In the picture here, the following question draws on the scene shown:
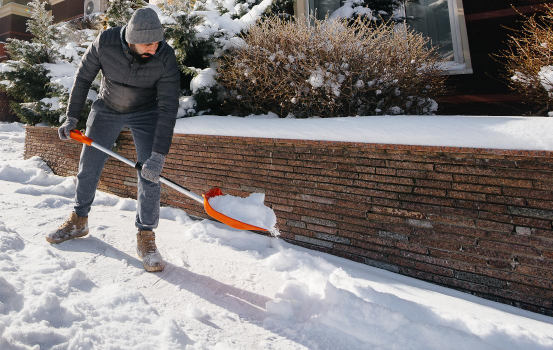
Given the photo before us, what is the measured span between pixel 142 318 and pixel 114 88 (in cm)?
164

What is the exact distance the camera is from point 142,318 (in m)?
1.68

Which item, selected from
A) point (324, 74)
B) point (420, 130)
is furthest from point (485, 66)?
point (420, 130)

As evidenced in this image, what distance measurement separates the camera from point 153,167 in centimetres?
222

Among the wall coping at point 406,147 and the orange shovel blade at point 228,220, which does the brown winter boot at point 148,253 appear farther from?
the wall coping at point 406,147

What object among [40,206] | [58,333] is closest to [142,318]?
[58,333]

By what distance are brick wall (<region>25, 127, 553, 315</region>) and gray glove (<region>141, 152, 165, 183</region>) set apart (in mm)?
1152

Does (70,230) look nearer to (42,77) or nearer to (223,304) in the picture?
(223,304)

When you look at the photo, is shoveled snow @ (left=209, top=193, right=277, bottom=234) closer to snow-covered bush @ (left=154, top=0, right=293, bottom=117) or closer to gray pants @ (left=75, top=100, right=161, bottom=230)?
gray pants @ (left=75, top=100, right=161, bottom=230)

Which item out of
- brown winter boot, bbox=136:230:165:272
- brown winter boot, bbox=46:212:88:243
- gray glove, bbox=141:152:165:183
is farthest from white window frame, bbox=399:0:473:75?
brown winter boot, bbox=46:212:88:243

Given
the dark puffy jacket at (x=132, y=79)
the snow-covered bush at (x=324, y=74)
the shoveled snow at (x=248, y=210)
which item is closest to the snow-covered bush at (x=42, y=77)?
the snow-covered bush at (x=324, y=74)

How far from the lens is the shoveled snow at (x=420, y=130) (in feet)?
6.89

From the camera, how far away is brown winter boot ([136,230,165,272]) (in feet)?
7.36

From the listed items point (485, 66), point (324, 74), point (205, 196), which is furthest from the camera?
point (485, 66)

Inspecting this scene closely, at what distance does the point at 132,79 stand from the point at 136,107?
0.76 ft
